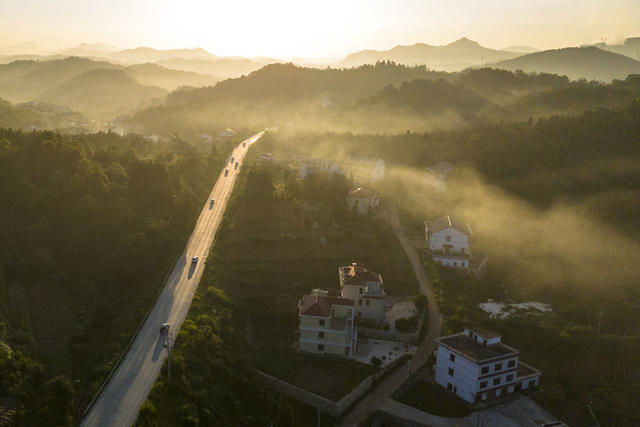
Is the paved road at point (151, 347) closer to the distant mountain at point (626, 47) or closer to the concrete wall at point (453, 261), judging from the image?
the concrete wall at point (453, 261)

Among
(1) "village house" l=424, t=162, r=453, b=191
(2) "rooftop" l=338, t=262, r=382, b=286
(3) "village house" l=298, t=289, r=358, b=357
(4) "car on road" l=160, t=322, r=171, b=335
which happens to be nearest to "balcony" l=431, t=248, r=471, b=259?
(2) "rooftop" l=338, t=262, r=382, b=286

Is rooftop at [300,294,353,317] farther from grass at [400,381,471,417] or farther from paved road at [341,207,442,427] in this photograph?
grass at [400,381,471,417]

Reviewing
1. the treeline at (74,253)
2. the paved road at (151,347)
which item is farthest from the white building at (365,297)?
the treeline at (74,253)

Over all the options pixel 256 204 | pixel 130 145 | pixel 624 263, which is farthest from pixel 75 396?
pixel 130 145

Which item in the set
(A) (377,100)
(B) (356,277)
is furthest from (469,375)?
(A) (377,100)

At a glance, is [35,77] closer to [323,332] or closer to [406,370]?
[323,332]
